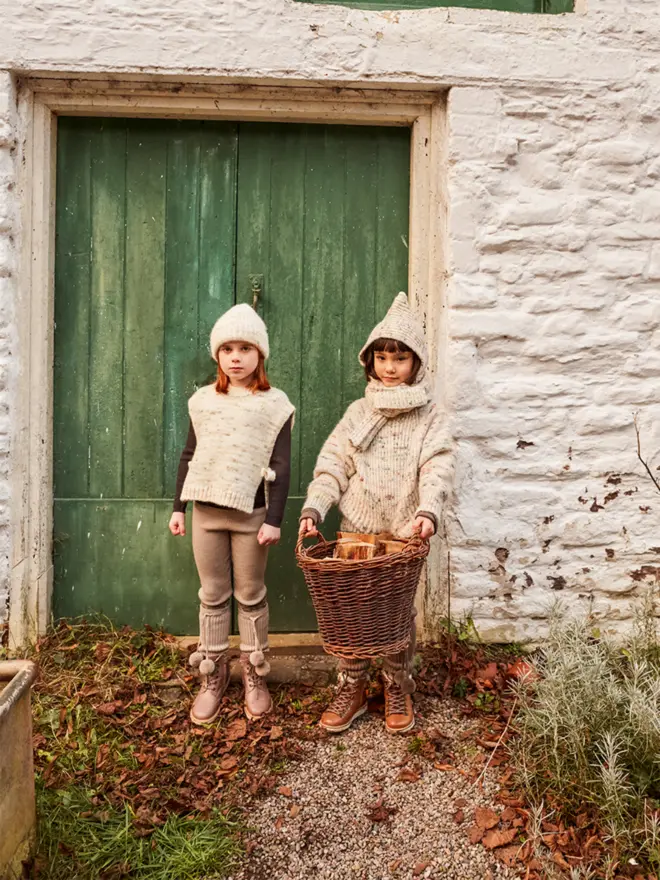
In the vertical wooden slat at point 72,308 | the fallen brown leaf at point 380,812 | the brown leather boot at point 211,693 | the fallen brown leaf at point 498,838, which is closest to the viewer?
the fallen brown leaf at point 498,838

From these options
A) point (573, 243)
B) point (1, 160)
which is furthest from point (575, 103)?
point (1, 160)

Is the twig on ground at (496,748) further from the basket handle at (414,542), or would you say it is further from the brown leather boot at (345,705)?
the basket handle at (414,542)

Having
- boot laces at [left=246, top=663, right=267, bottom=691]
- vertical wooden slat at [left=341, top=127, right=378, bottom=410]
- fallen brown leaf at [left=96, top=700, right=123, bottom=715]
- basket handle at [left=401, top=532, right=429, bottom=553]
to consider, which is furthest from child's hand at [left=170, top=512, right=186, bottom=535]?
vertical wooden slat at [left=341, top=127, right=378, bottom=410]

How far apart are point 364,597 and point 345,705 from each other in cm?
70

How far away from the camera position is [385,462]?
3.26m

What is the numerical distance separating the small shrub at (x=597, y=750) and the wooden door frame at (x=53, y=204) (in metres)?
1.09

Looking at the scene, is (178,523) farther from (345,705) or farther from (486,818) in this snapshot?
(486,818)

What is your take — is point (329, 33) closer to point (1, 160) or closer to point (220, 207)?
point (220, 207)

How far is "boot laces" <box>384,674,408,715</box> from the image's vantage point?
127 inches

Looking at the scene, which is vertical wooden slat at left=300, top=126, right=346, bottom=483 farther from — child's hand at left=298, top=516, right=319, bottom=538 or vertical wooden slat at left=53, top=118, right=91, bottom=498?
vertical wooden slat at left=53, top=118, right=91, bottom=498

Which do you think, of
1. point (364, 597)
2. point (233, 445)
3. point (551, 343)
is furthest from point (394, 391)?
point (551, 343)

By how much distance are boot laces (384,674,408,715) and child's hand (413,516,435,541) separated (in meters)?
0.69

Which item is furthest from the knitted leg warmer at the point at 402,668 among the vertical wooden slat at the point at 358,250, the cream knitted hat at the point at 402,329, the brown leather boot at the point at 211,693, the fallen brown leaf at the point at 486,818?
the vertical wooden slat at the point at 358,250

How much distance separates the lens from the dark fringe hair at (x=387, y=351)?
10.5 feet
